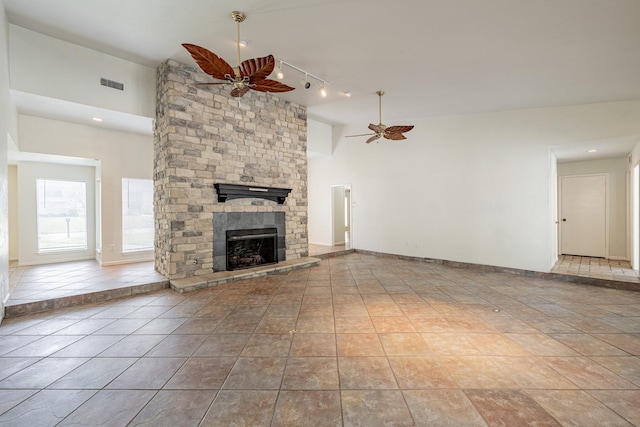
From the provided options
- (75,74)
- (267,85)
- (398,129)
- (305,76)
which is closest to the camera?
(267,85)

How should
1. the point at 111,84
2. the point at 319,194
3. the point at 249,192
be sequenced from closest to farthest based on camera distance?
the point at 111,84
the point at 249,192
the point at 319,194

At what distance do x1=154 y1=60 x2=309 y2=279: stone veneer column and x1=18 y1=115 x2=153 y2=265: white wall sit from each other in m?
1.56

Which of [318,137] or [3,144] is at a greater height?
[318,137]

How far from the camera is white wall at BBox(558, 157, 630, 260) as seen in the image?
5945 millimetres

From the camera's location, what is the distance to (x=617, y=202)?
6031 millimetres

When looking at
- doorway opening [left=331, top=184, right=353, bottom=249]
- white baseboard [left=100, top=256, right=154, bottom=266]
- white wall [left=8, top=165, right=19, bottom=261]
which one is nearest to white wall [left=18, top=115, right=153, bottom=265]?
white baseboard [left=100, top=256, right=154, bottom=266]

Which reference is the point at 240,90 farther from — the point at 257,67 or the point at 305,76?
the point at 305,76

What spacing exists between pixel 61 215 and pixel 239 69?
5.99m

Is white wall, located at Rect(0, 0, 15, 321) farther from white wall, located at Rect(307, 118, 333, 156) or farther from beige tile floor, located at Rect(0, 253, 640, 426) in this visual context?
white wall, located at Rect(307, 118, 333, 156)

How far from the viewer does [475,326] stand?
292cm

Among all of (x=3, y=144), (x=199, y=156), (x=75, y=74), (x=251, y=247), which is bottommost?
(x=251, y=247)

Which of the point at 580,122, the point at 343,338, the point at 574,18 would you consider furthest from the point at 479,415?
the point at 580,122

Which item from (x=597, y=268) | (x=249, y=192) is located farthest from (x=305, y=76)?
(x=597, y=268)

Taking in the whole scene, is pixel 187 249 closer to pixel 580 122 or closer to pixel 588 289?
pixel 588 289
